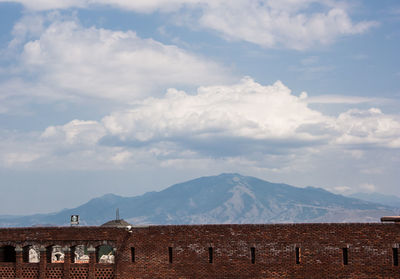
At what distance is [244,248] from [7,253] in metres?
15.2

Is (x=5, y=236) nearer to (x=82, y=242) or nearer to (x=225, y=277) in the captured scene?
(x=82, y=242)

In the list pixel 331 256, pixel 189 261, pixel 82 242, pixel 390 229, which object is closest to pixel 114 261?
pixel 82 242

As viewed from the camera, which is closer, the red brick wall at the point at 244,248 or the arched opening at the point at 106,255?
the red brick wall at the point at 244,248

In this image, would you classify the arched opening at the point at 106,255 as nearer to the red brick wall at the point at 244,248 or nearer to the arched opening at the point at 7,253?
the red brick wall at the point at 244,248

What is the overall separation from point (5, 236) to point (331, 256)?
63.5 feet

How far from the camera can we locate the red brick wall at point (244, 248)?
28.6 m

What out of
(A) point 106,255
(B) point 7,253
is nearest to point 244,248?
(B) point 7,253

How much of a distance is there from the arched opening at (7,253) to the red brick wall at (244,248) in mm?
1136

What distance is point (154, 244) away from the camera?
31094 millimetres

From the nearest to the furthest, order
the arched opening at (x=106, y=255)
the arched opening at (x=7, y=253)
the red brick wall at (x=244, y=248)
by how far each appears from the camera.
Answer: the red brick wall at (x=244, y=248), the arched opening at (x=106, y=255), the arched opening at (x=7, y=253)

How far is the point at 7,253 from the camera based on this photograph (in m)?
33.8

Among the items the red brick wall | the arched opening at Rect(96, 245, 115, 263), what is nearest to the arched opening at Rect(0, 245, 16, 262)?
the red brick wall

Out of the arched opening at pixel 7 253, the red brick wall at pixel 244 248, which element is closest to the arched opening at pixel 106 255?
the red brick wall at pixel 244 248

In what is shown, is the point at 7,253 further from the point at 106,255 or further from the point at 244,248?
the point at 106,255
